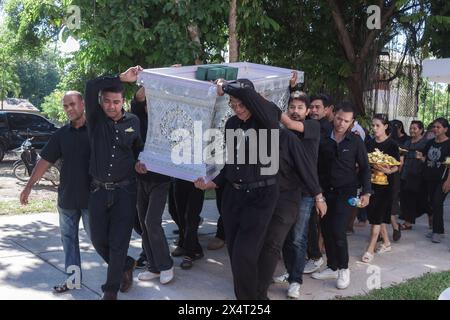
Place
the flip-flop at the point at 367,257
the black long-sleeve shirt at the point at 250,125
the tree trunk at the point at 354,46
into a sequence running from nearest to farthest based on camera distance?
1. the black long-sleeve shirt at the point at 250,125
2. the flip-flop at the point at 367,257
3. the tree trunk at the point at 354,46

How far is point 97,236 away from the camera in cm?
408

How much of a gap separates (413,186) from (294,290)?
370 cm

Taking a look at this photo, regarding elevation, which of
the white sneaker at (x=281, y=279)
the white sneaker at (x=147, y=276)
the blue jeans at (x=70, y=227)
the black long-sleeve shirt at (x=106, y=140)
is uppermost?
the black long-sleeve shirt at (x=106, y=140)

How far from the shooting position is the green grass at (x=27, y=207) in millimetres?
7730

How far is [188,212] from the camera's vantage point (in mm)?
5363

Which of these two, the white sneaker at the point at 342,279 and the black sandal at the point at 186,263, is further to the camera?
the black sandal at the point at 186,263

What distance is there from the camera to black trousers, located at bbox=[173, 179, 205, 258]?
17.4ft

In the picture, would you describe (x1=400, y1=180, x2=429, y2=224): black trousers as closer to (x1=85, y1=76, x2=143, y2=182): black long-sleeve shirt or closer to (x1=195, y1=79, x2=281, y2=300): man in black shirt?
(x1=195, y1=79, x2=281, y2=300): man in black shirt

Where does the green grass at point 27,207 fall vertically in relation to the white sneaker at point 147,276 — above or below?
below

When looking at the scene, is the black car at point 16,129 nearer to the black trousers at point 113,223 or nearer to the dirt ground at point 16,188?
the dirt ground at point 16,188

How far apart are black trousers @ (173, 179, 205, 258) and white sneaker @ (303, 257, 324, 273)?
3.75 ft

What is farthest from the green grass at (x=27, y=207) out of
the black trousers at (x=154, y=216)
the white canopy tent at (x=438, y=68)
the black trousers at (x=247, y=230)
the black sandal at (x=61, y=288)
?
the white canopy tent at (x=438, y=68)

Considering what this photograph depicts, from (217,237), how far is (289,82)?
91.7 inches

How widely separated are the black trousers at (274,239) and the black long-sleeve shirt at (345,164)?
3.14ft
